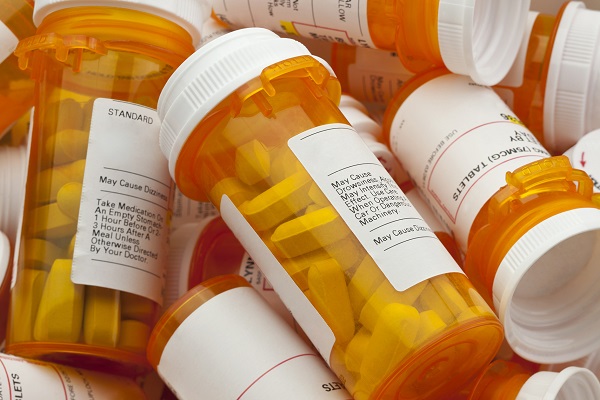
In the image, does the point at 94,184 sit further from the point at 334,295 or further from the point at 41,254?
the point at 334,295

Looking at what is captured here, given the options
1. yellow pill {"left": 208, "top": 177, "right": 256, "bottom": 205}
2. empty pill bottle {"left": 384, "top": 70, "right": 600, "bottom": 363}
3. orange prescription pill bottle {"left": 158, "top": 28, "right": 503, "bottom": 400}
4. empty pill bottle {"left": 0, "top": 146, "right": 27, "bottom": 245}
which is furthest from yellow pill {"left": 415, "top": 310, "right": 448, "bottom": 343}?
empty pill bottle {"left": 0, "top": 146, "right": 27, "bottom": 245}

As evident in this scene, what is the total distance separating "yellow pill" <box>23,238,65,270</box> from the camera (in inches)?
32.3

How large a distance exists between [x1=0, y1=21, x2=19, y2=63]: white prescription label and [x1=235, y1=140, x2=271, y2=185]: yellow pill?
38 cm

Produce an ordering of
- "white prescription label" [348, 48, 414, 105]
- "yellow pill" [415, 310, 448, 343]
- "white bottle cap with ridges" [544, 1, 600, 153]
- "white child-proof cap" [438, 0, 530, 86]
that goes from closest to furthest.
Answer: "yellow pill" [415, 310, 448, 343]
"white child-proof cap" [438, 0, 530, 86]
"white bottle cap with ridges" [544, 1, 600, 153]
"white prescription label" [348, 48, 414, 105]

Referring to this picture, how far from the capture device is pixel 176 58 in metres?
0.86

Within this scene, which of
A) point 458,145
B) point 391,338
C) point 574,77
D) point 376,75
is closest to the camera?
point 391,338

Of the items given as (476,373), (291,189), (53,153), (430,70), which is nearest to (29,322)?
(53,153)

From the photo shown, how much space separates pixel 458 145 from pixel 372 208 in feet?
0.72

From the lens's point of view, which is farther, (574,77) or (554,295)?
(574,77)

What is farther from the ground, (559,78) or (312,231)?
(559,78)

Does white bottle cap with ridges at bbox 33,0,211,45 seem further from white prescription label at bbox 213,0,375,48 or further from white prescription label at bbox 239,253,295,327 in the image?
white prescription label at bbox 239,253,295,327

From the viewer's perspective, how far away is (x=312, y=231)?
2.36 ft

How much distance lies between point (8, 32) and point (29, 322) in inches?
14.7

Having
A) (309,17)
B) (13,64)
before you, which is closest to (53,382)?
(13,64)
